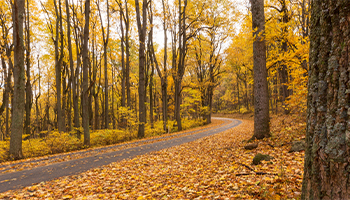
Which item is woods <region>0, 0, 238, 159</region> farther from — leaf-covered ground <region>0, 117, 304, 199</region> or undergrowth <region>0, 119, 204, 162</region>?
leaf-covered ground <region>0, 117, 304, 199</region>

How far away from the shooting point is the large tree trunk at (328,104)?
1.58 meters

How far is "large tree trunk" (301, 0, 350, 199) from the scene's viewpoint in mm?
1581

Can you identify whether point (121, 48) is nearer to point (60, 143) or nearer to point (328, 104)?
point (60, 143)

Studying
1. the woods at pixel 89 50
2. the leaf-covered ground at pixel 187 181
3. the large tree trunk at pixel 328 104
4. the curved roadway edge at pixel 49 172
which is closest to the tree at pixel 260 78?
the leaf-covered ground at pixel 187 181

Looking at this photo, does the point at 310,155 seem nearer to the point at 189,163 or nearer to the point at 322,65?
the point at 322,65

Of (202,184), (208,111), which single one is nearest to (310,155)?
(202,184)

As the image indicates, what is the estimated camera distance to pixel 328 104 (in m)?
1.73

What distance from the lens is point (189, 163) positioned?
6.50 metres

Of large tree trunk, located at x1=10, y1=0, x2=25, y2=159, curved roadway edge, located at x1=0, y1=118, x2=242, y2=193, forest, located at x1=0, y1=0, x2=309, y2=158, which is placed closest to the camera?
curved roadway edge, located at x1=0, y1=118, x2=242, y2=193

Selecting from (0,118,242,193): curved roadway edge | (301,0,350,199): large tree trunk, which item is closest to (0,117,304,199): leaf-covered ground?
(0,118,242,193): curved roadway edge

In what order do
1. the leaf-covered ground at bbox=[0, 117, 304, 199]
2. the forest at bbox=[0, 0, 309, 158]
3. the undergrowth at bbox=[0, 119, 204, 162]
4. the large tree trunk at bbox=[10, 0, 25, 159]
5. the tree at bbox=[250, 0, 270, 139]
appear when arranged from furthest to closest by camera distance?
the forest at bbox=[0, 0, 309, 158]
the undergrowth at bbox=[0, 119, 204, 162]
the large tree trunk at bbox=[10, 0, 25, 159]
the tree at bbox=[250, 0, 270, 139]
the leaf-covered ground at bbox=[0, 117, 304, 199]

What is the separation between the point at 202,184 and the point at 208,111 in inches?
874

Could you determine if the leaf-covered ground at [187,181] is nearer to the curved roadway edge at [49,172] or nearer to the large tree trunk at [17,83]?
the curved roadway edge at [49,172]

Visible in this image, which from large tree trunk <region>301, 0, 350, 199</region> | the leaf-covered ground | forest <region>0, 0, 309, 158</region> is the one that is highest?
forest <region>0, 0, 309, 158</region>
